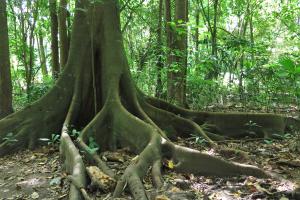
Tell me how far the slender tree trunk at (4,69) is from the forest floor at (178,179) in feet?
6.13

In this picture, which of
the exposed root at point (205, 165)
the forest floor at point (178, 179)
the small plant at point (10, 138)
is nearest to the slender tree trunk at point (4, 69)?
the small plant at point (10, 138)

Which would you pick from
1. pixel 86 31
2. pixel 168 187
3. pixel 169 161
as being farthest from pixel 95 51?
pixel 168 187

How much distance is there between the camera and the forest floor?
4.30 m

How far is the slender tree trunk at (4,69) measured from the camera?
26.8ft

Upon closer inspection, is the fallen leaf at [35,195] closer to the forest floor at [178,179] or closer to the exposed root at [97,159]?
the forest floor at [178,179]

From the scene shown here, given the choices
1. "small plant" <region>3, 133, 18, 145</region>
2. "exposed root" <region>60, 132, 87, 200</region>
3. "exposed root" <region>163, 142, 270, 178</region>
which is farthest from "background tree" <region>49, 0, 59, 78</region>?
"exposed root" <region>163, 142, 270, 178</region>

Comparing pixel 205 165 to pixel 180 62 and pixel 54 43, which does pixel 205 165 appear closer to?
pixel 180 62

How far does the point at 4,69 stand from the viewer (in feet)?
27.1

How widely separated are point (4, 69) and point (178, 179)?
17.8 ft

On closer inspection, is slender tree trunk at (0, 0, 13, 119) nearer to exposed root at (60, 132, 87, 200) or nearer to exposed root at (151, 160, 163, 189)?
exposed root at (60, 132, 87, 200)

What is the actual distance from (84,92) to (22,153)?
70.2 inches

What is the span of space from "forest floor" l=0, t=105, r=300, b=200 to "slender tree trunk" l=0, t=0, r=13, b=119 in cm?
187

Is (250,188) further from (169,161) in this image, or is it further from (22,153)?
(22,153)

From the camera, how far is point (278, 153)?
602 cm
